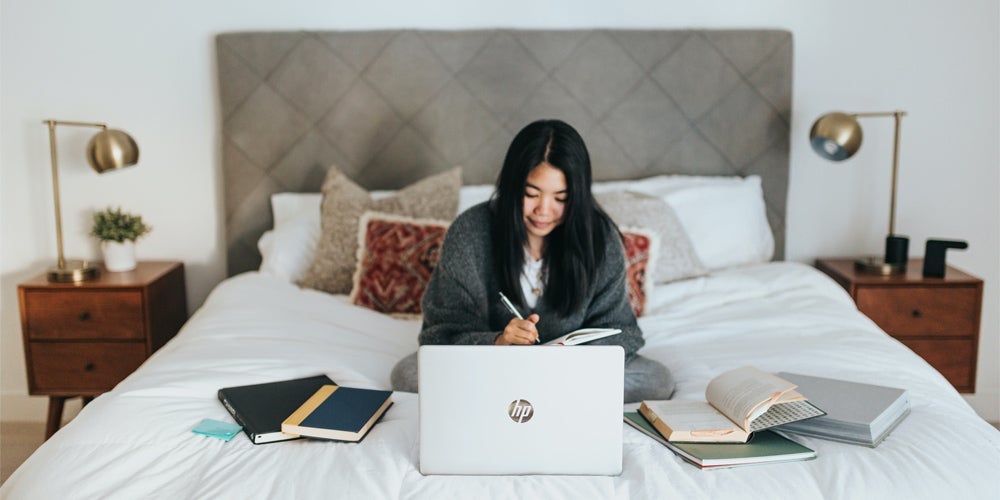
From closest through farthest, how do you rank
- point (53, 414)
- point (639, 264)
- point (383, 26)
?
1. point (639, 264)
2. point (53, 414)
3. point (383, 26)

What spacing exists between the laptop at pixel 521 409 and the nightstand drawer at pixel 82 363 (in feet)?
5.74

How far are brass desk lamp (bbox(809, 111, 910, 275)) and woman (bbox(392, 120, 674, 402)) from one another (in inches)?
45.3

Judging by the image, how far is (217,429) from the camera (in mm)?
1515

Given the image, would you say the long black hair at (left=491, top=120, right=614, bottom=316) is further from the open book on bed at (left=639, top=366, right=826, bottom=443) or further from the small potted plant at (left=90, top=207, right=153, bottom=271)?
the small potted plant at (left=90, top=207, right=153, bottom=271)

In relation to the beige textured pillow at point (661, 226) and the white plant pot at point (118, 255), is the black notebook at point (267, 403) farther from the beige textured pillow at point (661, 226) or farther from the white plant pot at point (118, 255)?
the white plant pot at point (118, 255)

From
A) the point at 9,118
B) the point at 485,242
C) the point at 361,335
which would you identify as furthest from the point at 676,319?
the point at 9,118

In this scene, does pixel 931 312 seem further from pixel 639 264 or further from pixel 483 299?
pixel 483 299

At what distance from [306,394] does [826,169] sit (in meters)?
2.17

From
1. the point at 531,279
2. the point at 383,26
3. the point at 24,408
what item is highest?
the point at 383,26

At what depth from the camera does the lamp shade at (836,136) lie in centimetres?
270

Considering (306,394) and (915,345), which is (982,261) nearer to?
(915,345)

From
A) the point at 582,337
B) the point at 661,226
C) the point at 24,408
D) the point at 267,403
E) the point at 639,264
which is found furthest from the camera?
the point at 24,408

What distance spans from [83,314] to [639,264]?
1.76 meters

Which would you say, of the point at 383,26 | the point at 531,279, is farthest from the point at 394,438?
the point at 383,26
